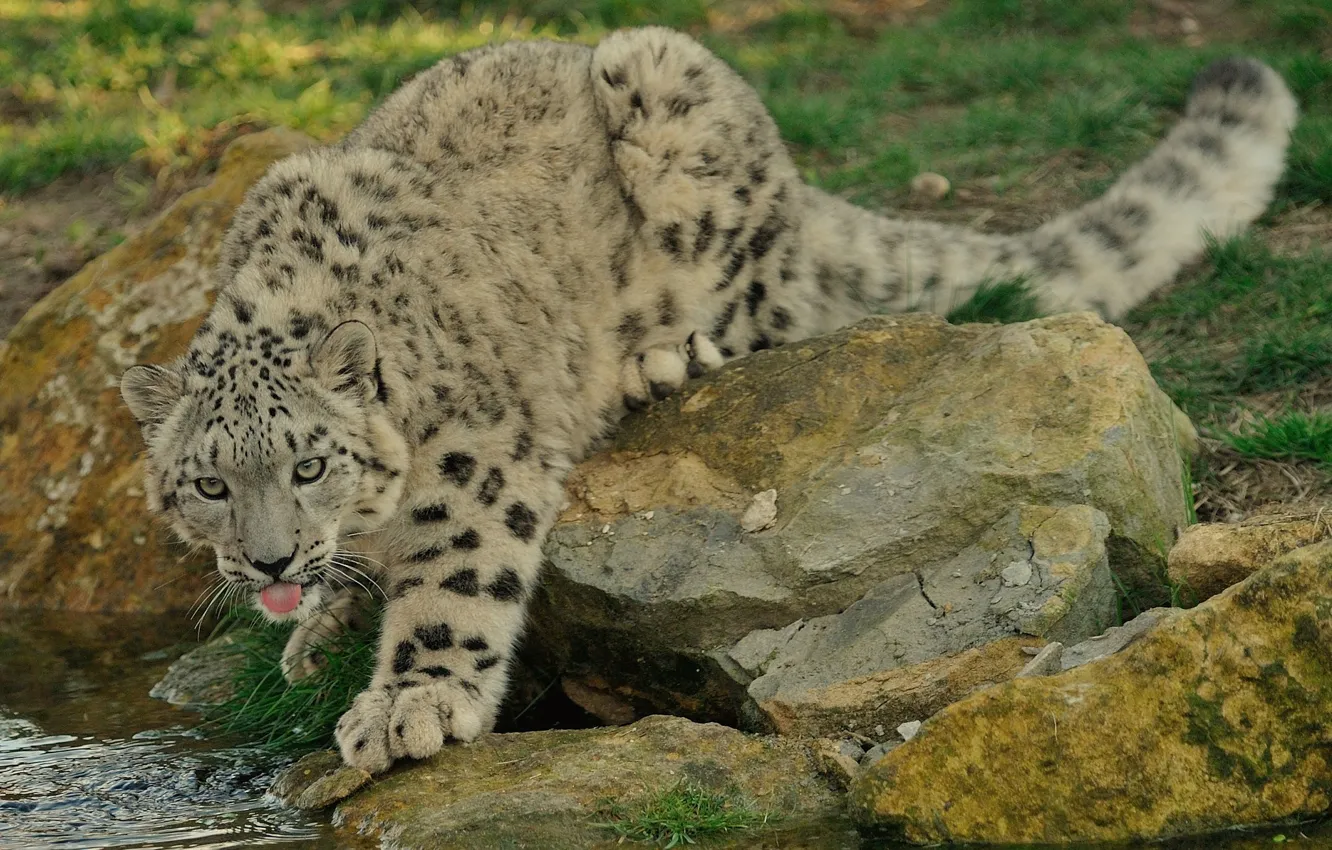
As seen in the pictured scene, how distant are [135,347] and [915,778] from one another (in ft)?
14.6

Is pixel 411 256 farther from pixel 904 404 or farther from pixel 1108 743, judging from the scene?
pixel 1108 743

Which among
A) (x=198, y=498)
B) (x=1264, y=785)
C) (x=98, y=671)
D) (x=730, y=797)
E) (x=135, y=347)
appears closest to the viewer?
(x=1264, y=785)

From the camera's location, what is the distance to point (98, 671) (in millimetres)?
5988

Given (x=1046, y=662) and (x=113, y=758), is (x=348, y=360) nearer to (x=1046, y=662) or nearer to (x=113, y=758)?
(x=113, y=758)

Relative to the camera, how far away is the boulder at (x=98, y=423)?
6.73 meters

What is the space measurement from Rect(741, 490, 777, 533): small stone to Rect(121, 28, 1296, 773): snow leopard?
0.70 meters

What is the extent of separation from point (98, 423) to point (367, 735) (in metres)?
3.02

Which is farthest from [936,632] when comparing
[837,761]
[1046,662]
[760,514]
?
[760,514]

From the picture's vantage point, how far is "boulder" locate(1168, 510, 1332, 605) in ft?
14.6

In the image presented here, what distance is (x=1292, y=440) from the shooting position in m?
5.64

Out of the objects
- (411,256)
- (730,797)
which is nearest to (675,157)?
(411,256)

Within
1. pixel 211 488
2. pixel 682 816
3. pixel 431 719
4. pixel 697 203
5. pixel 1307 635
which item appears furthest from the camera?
pixel 697 203

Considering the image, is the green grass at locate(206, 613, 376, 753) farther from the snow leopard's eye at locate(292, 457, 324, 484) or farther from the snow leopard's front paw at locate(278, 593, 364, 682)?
the snow leopard's eye at locate(292, 457, 324, 484)

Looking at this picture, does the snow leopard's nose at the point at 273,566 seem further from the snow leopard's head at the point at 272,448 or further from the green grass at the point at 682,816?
the green grass at the point at 682,816
